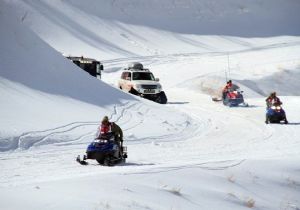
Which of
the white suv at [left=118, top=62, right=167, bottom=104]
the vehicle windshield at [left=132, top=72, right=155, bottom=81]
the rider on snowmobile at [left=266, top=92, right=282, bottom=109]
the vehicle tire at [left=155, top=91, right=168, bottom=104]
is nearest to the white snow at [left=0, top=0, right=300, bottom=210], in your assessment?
the vehicle tire at [left=155, top=91, right=168, bottom=104]

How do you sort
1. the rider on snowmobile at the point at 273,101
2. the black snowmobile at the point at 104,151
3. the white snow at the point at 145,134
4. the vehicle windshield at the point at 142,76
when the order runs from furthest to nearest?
the vehicle windshield at the point at 142,76
the rider on snowmobile at the point at 273,101
the black snowmobile at the point at 104,151
the white snow at the point at 145,134

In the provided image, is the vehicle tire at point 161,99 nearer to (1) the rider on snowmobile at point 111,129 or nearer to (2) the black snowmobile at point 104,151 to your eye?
(1) the rider on snowmobile at point 111,129

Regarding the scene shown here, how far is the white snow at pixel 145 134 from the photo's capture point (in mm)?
11000

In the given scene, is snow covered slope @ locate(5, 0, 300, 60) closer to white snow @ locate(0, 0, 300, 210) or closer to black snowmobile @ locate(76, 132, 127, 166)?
white snow @ locate(0, 0, 300, 210)

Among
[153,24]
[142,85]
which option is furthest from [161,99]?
[153,24]

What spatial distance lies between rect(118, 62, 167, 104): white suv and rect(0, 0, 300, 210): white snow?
2.82 ft

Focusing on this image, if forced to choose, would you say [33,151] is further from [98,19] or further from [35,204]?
[98,19]

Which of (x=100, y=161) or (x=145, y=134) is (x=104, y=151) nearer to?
(x=100, y=161)

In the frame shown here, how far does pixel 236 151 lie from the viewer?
690 inches

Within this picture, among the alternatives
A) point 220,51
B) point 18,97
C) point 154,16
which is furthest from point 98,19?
point 18,97

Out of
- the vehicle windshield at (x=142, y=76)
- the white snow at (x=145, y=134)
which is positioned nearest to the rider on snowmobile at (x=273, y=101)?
the white snow at (x=145, y=134)

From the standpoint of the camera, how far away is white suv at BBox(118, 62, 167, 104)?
30.7 m

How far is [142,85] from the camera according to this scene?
1214 inches

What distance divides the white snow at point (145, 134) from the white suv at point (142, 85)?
2.82 feet
